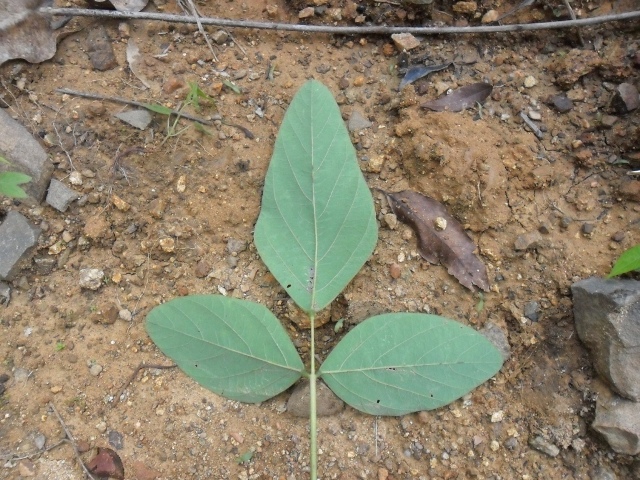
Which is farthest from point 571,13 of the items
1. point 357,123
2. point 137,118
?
point 137,118

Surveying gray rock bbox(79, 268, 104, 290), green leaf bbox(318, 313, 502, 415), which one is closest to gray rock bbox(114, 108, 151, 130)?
gray rock bbox(79, 268, 104, 290)

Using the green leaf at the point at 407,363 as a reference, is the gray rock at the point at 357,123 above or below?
above

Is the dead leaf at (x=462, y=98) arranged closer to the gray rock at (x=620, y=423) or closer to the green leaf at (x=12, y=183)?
the gray rock at (x=620, y=423)

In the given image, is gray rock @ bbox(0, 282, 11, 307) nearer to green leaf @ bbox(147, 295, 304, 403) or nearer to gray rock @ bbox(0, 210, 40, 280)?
gray rock @ bbox(0, 210, 40, 280)

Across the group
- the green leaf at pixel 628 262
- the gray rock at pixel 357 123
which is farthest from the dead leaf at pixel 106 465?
the green leaf at pixel 628 262

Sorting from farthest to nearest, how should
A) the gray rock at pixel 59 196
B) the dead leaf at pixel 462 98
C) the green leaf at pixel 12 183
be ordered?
the dead leaf at pixel 462 98
the gray rock at pixel 59 196
the green leaf at pixel 12 183

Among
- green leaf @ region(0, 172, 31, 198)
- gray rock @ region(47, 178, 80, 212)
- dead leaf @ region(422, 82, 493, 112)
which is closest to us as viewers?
green leaf @ region(0, 172, 31, 198)

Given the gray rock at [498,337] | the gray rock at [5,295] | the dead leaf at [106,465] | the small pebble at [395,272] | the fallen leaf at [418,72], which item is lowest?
the dead leaf at [106,465]
